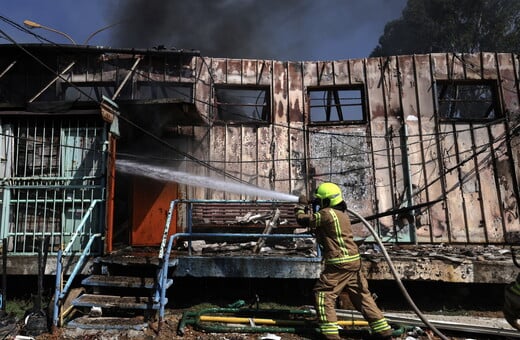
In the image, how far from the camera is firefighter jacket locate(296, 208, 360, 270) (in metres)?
4.58

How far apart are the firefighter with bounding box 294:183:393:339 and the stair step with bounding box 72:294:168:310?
2.28 meters

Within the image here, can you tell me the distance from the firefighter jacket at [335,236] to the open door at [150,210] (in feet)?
16.9

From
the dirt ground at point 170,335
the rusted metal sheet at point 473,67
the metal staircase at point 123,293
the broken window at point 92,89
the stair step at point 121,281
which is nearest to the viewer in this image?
the dirt ground at point 170,335

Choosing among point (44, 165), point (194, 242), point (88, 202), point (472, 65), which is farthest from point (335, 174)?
point (44, 165)

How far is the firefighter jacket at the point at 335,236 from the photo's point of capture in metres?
4.58

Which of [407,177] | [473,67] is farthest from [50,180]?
[473,67]

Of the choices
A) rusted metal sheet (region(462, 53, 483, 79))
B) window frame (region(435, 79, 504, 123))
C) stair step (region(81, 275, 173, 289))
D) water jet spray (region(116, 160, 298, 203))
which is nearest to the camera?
stair step (region(81, 275, 173, 289))

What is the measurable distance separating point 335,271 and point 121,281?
3.32 m

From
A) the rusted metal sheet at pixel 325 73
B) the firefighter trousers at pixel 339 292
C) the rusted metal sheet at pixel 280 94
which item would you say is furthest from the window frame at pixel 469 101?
the firefighter trousers at pixel 339 292

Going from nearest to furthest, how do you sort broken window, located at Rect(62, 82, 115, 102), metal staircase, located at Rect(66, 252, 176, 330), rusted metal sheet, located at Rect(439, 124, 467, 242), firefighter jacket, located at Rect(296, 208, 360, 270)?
1. firefighter jacket, located at Rect(296, 208, 360, 270)
2. metal staircase, located at Rect(66, 252, 176, 330)
3. rusted metal sheet, located at Rect(439, 124, 467, 242)
4. broken window, located at Rect(62, 82, 115, 102)

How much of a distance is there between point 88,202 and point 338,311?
486cm

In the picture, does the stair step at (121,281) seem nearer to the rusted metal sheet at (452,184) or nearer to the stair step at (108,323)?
the stair step at (108,323)

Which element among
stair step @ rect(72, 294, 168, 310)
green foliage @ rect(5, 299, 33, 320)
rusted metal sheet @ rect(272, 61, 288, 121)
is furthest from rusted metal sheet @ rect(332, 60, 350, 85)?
green foliage @ rect(5, 299, 33, 320)

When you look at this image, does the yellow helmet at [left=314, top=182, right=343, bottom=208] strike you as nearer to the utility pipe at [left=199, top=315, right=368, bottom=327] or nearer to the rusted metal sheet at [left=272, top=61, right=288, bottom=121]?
the utility pipe at [left=199, top=315, right=368, bottom=327]
